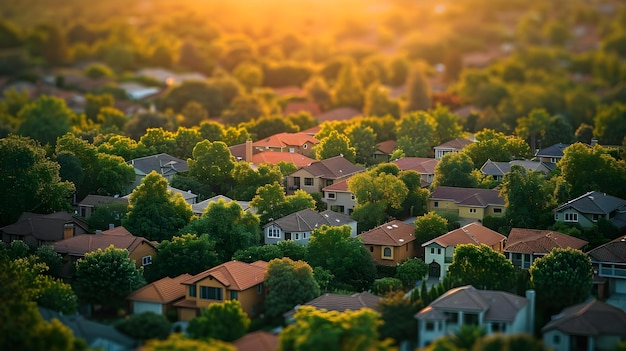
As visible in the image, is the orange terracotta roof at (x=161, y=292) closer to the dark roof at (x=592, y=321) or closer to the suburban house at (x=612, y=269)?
the dark roof at (x=592, y=321)

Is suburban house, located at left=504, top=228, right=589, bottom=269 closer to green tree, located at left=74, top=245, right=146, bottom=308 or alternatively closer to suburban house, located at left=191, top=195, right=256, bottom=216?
suburban house, located at left=191, top=195, right=256, bottom=216

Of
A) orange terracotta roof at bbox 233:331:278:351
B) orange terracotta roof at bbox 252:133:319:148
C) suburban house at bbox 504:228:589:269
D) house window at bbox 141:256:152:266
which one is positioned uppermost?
orange terracotta roof at bbox 252:133:319:148

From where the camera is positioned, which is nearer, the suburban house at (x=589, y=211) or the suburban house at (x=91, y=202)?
the suburban house at (x=589, y=211)

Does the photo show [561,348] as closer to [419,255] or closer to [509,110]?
[419,255]

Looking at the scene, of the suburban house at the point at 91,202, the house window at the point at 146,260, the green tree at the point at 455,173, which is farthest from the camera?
the green tree at the point at 455,173

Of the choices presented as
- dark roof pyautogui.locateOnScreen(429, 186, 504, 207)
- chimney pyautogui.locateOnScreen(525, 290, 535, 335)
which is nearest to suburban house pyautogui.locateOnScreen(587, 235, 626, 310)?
chimney pyautogui.locateOnScreen(525, 290, 535, 335)

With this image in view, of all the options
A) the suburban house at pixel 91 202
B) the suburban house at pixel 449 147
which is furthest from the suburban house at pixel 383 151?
the suburban house at pixel 91 202

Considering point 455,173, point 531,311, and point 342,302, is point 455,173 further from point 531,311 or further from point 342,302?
point 342,302
